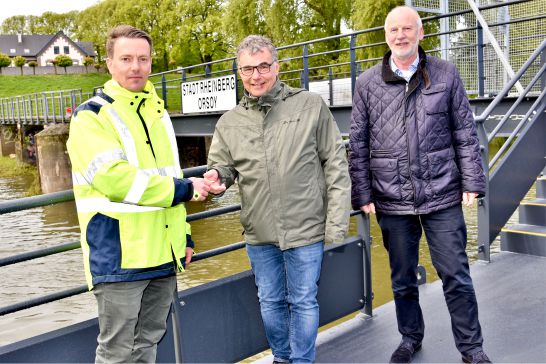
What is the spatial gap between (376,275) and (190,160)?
15525mm

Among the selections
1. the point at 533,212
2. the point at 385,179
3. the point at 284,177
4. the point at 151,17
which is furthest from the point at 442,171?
the point at 151,17

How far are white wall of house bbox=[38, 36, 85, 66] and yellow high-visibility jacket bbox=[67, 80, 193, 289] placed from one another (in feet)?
311

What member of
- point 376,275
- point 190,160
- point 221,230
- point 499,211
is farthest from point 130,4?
point 499,211

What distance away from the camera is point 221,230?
13.9 meters

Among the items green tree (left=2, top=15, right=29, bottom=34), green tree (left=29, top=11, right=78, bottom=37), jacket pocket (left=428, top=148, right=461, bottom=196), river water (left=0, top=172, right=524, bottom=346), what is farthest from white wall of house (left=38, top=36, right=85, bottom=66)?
jacket pocket (left=428, top=148, right=461, bottom=196)

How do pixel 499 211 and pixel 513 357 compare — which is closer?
pixel 513 357

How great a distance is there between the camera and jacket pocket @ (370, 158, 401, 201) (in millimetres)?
2883

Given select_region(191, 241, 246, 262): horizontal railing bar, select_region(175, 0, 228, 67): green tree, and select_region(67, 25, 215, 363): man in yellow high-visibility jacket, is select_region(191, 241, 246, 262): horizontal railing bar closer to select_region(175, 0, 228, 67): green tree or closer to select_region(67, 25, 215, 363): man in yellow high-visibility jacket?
select_region(67, 25, 215, 363): man in yellow high-visibility jacket

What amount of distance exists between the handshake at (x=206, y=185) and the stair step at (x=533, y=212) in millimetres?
3595

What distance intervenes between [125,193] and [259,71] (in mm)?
862

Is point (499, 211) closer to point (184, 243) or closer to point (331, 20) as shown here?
point (184, 243)

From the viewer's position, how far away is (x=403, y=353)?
10.0 ft

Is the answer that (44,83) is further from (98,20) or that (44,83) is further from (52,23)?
(52,23)

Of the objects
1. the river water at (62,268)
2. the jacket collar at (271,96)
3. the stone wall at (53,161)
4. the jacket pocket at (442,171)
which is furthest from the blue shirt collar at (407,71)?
the stone wall at (53,161)
